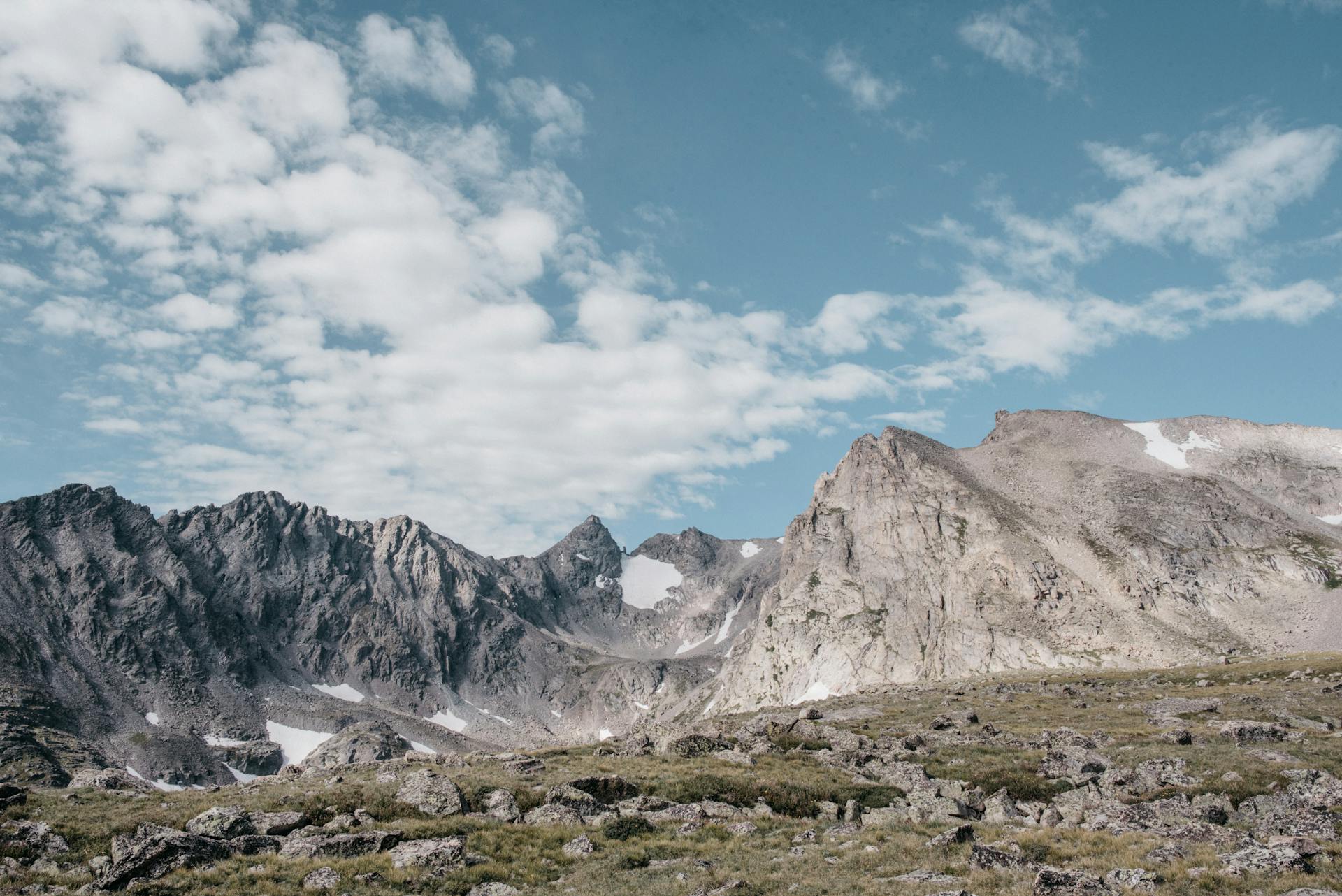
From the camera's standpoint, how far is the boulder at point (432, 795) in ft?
99.7

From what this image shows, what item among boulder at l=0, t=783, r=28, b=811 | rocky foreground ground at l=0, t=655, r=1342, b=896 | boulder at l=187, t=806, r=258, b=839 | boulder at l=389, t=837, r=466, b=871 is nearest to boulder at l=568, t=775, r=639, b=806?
rocky foreground ground at l=0, t=655, r=1342, b=896

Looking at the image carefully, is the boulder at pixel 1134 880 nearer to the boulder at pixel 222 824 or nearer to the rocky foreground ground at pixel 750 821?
the rocky foreground ground at pixel 750 821

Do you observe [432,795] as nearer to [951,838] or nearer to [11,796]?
[11,796]

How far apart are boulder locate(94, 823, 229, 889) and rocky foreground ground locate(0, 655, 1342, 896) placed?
0.22 feet

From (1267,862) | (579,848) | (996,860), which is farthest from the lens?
(579,848)

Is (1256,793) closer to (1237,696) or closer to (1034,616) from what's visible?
(1237,696)

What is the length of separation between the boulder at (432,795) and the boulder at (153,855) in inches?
326

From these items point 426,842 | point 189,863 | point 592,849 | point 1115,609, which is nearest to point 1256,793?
point 592,849

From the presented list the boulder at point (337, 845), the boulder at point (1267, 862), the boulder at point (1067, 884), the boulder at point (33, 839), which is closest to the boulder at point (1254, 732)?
the boulder at point (1267, 862)

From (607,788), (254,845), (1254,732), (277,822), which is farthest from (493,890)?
(1254,732)

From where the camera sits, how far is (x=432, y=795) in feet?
103

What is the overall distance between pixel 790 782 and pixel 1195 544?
689 feet

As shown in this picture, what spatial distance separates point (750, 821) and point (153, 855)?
20.9 metres

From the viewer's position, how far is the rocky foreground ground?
67.8ft
